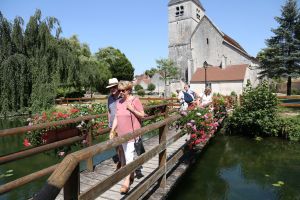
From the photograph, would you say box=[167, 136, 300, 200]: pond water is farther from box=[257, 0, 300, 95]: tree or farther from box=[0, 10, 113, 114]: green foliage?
box=[257, 0, 300, 95]: tree

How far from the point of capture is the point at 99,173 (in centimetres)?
518

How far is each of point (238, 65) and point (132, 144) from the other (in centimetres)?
3799

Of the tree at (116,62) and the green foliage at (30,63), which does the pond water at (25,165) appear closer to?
the green foliage at (30,63)

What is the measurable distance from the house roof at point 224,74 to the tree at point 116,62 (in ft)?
67.4

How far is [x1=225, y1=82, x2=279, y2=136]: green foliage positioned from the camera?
11.4 m

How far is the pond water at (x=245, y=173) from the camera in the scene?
5.97 meters

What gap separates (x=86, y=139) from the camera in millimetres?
5562

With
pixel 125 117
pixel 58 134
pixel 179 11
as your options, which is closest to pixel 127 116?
pixel 125 117

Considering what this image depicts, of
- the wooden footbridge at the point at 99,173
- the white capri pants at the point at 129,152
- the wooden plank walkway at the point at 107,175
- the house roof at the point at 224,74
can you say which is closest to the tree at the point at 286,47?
the house roof at the point at 224,74

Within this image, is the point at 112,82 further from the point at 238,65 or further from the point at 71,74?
the point at 238,65

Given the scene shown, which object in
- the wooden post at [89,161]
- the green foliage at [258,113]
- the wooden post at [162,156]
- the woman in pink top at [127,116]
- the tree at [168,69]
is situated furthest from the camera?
the tree at [168,69]

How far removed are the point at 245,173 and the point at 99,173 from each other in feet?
14.1

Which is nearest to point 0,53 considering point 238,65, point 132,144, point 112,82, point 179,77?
point 112,82

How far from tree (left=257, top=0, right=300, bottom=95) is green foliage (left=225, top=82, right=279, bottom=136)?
16.6 m
